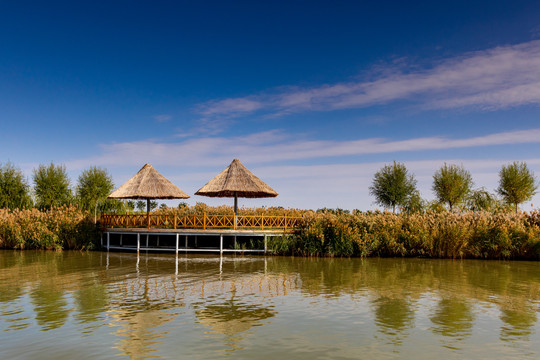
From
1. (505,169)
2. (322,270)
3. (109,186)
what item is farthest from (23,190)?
(505,169)

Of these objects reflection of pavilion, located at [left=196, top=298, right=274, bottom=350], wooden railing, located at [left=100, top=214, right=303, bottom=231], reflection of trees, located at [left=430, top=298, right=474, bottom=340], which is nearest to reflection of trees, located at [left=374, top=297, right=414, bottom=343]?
Answer: reflection of trees, located at [left=430, top=298, right=474, bottom=340]

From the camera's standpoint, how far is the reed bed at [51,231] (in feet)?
87.9

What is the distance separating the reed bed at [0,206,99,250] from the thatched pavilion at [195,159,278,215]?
304 inches

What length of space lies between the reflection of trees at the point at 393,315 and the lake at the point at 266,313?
4cm

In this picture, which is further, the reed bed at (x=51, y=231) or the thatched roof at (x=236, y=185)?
the reed bed at (x=51, y=231)

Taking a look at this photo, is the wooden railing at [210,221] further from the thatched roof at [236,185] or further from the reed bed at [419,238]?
the thatched roof at [236,185]

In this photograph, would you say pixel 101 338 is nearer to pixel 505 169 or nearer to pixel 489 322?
pixel 489 322

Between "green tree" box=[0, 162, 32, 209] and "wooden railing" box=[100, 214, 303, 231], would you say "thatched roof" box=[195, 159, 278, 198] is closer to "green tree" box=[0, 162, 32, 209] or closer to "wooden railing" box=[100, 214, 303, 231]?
"wooden railing" box=[100, 214, 303, 231]

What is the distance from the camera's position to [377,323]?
959 cm

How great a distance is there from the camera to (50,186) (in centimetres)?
4403

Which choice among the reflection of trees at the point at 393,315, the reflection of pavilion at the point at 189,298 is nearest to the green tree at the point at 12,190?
the reflection of pavilion at the point at 189,298

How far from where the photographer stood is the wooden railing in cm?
2534

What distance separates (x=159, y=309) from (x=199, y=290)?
2.82 meters

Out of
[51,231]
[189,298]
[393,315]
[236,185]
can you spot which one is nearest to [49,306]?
[189,298]
